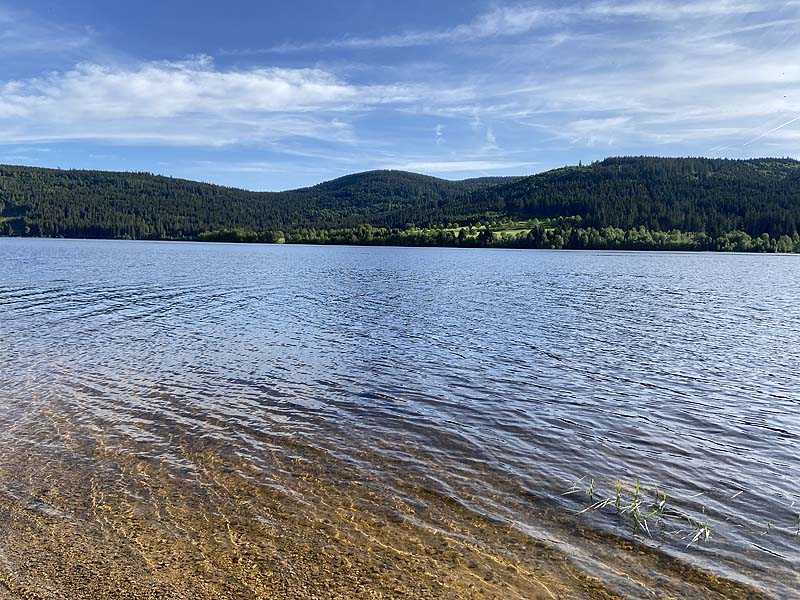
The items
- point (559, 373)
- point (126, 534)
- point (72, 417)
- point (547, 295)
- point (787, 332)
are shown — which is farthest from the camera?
point (547, 295)

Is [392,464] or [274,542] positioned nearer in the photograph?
[274,542]

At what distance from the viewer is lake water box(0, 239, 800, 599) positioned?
8.63 m

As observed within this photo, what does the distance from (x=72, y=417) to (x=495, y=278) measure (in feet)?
222

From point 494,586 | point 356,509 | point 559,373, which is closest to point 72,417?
point 356,509

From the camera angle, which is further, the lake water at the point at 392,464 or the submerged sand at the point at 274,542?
the lake water at the point at 392,464

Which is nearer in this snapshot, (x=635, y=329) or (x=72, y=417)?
(x=72, y=417)

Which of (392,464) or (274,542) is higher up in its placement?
(274,542)

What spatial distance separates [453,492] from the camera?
11.7 metres

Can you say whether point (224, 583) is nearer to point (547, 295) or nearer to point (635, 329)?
point (635, 329)

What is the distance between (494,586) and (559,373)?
15.3m

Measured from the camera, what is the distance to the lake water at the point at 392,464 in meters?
8.63

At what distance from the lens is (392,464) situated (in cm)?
1319

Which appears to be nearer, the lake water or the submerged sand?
the submerged sand

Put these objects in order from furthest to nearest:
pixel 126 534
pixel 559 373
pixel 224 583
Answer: pixel 559 373
pixel 126 534
pixel 224 583
